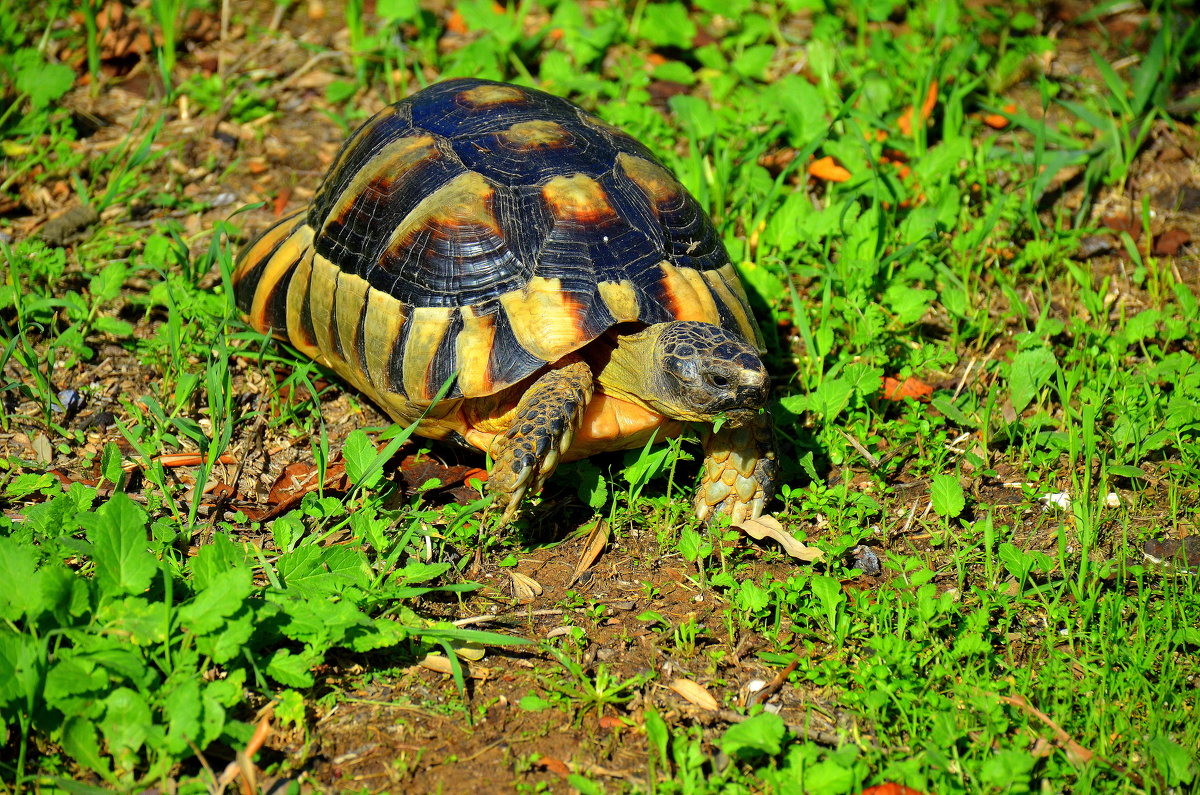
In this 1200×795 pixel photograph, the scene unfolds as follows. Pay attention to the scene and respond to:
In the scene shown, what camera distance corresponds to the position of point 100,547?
2197mm

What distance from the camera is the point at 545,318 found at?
287cm

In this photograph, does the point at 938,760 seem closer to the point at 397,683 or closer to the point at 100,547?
the point at 397,683

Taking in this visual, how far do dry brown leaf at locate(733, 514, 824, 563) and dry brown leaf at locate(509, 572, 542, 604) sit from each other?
0.65 metres

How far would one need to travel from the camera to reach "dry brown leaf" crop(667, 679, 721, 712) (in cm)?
248

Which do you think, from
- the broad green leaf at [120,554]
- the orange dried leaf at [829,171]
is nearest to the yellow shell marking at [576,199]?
the broad green leaf at [120,554]

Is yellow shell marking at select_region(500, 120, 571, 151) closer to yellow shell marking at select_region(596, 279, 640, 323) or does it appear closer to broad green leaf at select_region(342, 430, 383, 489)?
yellow shell marking at select_region(596, 279, 640, 323)

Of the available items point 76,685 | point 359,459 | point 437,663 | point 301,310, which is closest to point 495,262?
point 359,459

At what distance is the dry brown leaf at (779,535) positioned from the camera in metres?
Answer: 2.93

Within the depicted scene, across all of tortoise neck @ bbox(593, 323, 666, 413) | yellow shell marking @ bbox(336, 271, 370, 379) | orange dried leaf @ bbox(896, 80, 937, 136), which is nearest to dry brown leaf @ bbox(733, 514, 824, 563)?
tortoise neck @ bbox(593, 323, 666, 413)

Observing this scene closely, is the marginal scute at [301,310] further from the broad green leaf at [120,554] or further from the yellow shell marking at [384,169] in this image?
the broad green leaf at [120,554]

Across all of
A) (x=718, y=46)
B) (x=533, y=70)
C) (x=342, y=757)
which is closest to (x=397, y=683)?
(x=342, y=757)

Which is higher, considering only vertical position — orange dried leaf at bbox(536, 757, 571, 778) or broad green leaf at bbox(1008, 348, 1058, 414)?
broad green leaf at bbox(1008, 348, 1058, 414)

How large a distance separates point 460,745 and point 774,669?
85 cm

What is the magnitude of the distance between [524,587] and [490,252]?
1023mm
